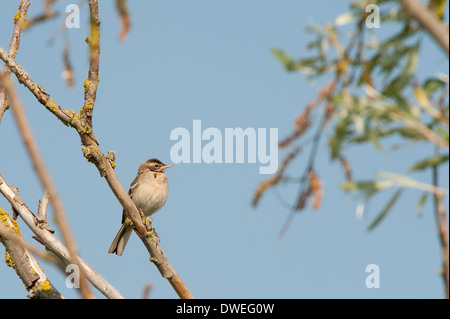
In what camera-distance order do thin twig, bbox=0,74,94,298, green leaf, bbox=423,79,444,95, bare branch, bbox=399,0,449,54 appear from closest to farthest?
thin twig, bbox=0,74,94,298, bare branch, bbox=399,0,449,54, green leaf, bbox=423,79,444,95

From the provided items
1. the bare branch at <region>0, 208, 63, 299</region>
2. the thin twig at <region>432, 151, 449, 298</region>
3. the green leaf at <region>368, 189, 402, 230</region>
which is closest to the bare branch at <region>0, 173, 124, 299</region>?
the bare branch at <region>0, 208, 63, 299</region>

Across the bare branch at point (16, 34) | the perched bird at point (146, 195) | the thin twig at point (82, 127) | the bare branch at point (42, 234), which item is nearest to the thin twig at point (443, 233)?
the bare branch at point (42, 234)

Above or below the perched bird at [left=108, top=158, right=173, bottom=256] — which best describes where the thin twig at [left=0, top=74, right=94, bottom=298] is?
below

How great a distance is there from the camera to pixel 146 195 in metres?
10.3

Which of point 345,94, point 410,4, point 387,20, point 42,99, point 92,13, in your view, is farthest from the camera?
point 42,99

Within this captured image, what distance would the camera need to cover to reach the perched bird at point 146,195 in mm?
9961

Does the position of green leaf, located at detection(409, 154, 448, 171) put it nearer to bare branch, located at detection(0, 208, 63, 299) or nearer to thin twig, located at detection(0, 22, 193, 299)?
thin twig, located at detection(0, 22, 193, 299)

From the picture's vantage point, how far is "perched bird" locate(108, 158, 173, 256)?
9.96 m

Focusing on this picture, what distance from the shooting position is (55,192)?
1293 millimetres

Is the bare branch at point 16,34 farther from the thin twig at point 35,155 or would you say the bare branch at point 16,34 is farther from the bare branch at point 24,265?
the thin twig at point 35,155

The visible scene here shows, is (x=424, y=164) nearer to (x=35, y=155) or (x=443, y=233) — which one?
(x=443, y=233)

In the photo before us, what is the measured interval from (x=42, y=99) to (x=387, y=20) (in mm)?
3518

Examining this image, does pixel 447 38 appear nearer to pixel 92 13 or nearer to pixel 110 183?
pixel 92 13
